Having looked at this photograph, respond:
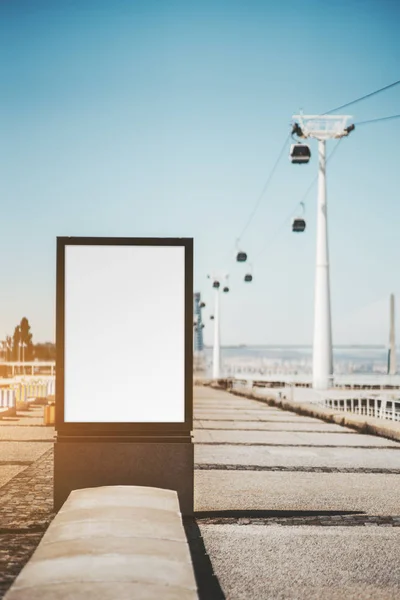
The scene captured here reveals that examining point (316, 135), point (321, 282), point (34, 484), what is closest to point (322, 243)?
point (321, 282)

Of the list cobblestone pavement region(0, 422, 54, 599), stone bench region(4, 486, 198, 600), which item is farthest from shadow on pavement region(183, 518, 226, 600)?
→ cobblestone pavement region(0, 422, 54, 599)

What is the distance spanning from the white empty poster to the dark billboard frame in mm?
38

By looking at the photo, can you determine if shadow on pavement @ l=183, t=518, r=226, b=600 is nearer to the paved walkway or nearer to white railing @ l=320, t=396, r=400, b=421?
the paved walkway

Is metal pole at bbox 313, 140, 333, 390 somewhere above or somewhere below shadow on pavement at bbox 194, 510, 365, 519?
above

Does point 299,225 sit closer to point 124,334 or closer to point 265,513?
point 265,513

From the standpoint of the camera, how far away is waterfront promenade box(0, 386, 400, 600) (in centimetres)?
580

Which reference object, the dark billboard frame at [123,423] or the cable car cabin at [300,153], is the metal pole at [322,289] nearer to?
the cable car cabin at [300,153]

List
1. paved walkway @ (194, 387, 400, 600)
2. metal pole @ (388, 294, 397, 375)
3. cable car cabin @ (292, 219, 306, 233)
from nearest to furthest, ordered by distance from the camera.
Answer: paved walkway @ (194, 387, 400, 600) → cable car cabin @ (292, 219, 306, 233) → metal pole @ (388, 294, 397, 375)

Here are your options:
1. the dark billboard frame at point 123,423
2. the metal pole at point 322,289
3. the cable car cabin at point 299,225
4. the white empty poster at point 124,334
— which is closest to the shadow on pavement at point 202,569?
the dark billboard frame at point 123,423

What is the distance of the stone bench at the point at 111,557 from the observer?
173 inches

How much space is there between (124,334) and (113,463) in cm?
121

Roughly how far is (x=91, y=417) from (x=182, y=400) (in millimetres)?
866

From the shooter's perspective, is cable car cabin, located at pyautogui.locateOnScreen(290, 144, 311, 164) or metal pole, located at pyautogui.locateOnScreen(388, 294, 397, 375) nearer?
cable car cabin, located at pyautogui.locateOnScreen(290, 144, 311, 164)

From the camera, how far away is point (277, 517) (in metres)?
8.16
